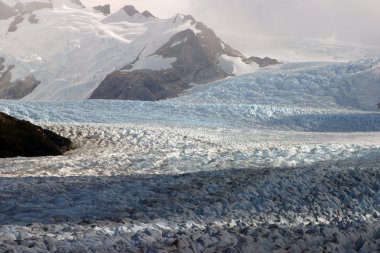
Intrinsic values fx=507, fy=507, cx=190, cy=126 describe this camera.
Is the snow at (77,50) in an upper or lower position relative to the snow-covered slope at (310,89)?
upper

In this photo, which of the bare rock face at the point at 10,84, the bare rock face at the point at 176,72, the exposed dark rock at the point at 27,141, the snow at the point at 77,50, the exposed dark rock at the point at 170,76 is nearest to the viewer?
the exposed dark rock at the point at 27,141

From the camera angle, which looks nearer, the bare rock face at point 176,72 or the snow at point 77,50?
the bare rock face at point 176,72

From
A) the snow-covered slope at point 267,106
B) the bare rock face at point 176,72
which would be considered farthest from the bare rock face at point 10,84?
the snow-covered slope at point 267,106

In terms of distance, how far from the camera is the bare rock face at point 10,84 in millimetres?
138750

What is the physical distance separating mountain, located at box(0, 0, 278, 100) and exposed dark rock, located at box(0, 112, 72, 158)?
71.4 m

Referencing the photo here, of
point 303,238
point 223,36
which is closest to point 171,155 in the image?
point 303,238

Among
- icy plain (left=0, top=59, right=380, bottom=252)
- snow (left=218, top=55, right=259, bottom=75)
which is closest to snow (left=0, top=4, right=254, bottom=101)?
snow (left=218, top=55, right=259, bottom=75)

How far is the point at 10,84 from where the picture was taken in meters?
149

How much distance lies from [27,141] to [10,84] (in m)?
134

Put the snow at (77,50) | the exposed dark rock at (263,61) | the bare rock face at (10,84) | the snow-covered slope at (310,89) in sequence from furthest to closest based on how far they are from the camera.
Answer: the bare rock face at (10,84), the exposed dark rock at (263,61), the snow at (77,50), the snow-covered slope at (310,89)

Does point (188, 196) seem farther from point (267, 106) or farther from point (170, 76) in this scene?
point (170, 76)

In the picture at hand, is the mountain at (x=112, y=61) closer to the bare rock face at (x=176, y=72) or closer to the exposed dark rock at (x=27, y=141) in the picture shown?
the bare rock face at (x=176, y=72)

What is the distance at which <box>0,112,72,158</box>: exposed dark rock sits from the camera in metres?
22.1

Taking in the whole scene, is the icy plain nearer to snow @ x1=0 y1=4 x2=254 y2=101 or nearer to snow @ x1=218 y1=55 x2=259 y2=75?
snow @ x1=0 y1=4 x2=254 y2=101
